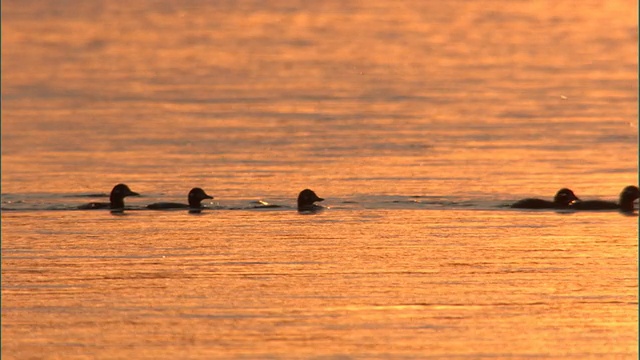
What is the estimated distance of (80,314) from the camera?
764 inches

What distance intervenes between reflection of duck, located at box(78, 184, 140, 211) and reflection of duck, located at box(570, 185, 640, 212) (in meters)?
6.57

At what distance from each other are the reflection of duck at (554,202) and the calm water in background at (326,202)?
37 cm

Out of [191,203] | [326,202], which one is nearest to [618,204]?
[326,202]

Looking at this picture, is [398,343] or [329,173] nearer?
[398,343]

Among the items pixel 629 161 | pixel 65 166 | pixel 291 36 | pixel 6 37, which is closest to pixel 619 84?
pixel 629 161

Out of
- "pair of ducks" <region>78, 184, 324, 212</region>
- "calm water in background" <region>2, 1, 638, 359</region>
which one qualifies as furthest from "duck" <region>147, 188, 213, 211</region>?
"calm water in background" <region>2, 1, 638, 359</region>

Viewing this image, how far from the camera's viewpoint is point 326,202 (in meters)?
29.2

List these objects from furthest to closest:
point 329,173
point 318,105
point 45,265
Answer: point 318,105
point 329,173
point 45,265

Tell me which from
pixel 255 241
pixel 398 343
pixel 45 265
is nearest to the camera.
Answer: pixel 398 343

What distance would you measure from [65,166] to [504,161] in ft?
24.8

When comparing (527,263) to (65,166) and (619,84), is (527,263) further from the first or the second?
(619,84)

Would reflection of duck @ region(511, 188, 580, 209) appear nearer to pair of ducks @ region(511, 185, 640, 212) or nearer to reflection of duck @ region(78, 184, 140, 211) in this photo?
pair of ducks @ region(511, 185, 640, 212)

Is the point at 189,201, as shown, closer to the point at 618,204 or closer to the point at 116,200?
the point at 116,200

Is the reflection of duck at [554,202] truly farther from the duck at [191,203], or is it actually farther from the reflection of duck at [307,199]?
the duck at [191,203]
